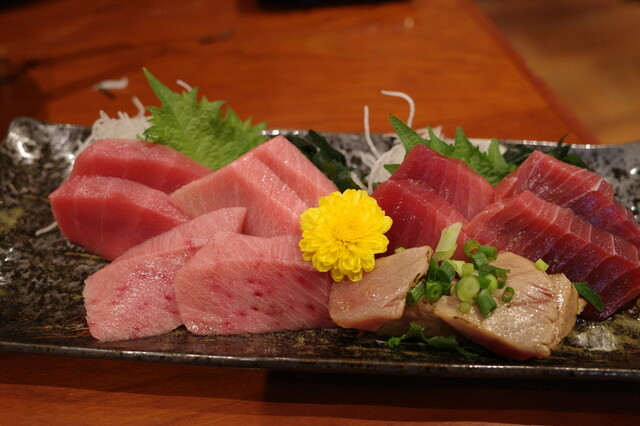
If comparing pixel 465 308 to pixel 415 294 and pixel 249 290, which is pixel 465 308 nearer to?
pixel 415 294

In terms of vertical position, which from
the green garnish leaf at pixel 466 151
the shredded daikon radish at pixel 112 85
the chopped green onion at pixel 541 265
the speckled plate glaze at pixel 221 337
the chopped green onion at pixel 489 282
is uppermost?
the shredded daikon radish at pixel 112 85

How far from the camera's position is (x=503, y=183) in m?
2.43

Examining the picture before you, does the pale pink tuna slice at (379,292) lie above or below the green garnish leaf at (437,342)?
above

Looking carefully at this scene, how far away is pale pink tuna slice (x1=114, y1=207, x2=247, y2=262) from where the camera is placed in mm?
2279

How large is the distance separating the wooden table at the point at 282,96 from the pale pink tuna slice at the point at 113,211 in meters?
0.58

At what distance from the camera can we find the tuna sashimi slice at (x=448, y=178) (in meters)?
2.29

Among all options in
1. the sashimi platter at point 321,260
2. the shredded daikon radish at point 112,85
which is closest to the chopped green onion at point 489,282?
the sashimi platter at point 321,260

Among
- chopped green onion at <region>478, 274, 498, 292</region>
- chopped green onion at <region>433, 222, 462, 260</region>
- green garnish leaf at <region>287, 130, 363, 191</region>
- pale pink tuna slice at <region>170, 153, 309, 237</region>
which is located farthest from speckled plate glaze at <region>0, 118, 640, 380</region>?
green garnish leaf at <region>287, 130, 363, 191</region>

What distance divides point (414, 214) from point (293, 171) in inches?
22.6

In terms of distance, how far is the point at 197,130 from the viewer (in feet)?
8.91

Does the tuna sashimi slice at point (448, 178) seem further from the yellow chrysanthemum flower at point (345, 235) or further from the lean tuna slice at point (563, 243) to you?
the yellow chrysanthemum flower at point (345, 235)

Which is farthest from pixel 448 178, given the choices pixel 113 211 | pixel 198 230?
pixel 113 211

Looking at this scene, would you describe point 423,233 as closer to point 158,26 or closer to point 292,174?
point 292,174

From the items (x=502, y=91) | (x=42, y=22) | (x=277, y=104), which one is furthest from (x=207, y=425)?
(x=42, y=22)
